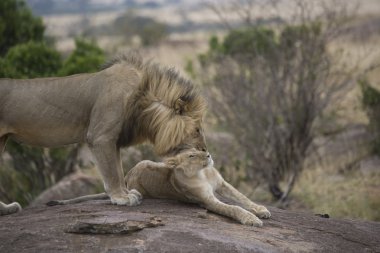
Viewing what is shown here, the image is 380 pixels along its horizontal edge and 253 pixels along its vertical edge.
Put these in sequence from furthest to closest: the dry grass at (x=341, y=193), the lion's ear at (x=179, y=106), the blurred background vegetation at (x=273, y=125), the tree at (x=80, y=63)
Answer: the tree at (x=80, y=63)
the blurred background vegetation at (x=273, y=125)
the dry grass at (x=341, y=193)
the lion's ear at (x=179, y=106)

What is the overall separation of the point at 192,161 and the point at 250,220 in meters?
0.73

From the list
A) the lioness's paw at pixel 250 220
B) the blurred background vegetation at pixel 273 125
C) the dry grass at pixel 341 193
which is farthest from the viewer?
the blurred background vegetation at pixel 273 125

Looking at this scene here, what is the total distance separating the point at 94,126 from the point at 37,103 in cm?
66

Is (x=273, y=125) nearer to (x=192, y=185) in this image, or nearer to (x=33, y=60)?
(x=33, y=60)

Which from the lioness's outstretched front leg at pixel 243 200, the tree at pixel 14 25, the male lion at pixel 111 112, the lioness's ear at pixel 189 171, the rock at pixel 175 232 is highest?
the tree at pixel 14 25

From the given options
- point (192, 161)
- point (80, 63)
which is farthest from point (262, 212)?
point (80, 63)

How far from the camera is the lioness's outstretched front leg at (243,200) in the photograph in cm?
570

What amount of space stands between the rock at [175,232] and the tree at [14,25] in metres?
8.23

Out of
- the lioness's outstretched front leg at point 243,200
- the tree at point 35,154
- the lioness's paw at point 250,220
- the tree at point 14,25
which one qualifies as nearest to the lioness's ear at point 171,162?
the lioness's outstretched front leg at point 243,200

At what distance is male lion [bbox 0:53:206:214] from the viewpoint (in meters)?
5.74

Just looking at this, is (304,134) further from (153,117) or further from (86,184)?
(153,117)

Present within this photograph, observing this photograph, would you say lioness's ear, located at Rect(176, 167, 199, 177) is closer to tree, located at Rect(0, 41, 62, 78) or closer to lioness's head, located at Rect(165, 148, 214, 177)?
lioness's head, located at Rect(165, 148, 214, 177)

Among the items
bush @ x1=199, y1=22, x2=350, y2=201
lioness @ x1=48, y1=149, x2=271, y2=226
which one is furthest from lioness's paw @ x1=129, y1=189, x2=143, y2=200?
bush @ x1=199, y1=22, x2=350, y2=201

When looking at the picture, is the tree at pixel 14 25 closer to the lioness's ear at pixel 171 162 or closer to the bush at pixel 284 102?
the bush at pixel 284 102
